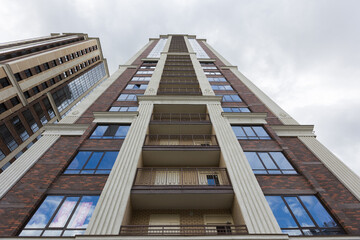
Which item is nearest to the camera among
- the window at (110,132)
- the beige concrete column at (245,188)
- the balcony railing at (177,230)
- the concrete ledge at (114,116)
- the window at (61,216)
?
the balcony railing at (177,230)

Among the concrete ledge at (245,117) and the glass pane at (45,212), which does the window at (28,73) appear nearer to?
the glass pane at (45,212)

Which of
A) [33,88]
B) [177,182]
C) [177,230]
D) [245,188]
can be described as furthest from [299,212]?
[33,88]

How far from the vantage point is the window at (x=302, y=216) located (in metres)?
7.83

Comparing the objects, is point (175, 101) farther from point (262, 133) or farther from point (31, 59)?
point (31, 59)

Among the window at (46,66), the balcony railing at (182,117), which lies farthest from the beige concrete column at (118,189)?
the window at (46,66)

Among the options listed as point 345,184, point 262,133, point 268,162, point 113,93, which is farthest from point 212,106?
point 113,93

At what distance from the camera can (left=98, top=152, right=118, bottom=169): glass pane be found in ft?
34.6

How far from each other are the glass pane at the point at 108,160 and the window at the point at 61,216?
2068 mm

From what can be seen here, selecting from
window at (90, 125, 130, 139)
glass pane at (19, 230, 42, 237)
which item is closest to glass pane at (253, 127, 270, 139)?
window at (90, 125, 130, 139)

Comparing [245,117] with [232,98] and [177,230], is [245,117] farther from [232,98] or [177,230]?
[177,230]

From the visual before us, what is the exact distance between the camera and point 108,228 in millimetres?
6934

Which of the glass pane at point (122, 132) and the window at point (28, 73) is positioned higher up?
the window at point (28, 73)

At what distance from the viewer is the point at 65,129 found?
44.5ft

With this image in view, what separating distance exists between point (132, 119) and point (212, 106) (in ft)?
25.4
